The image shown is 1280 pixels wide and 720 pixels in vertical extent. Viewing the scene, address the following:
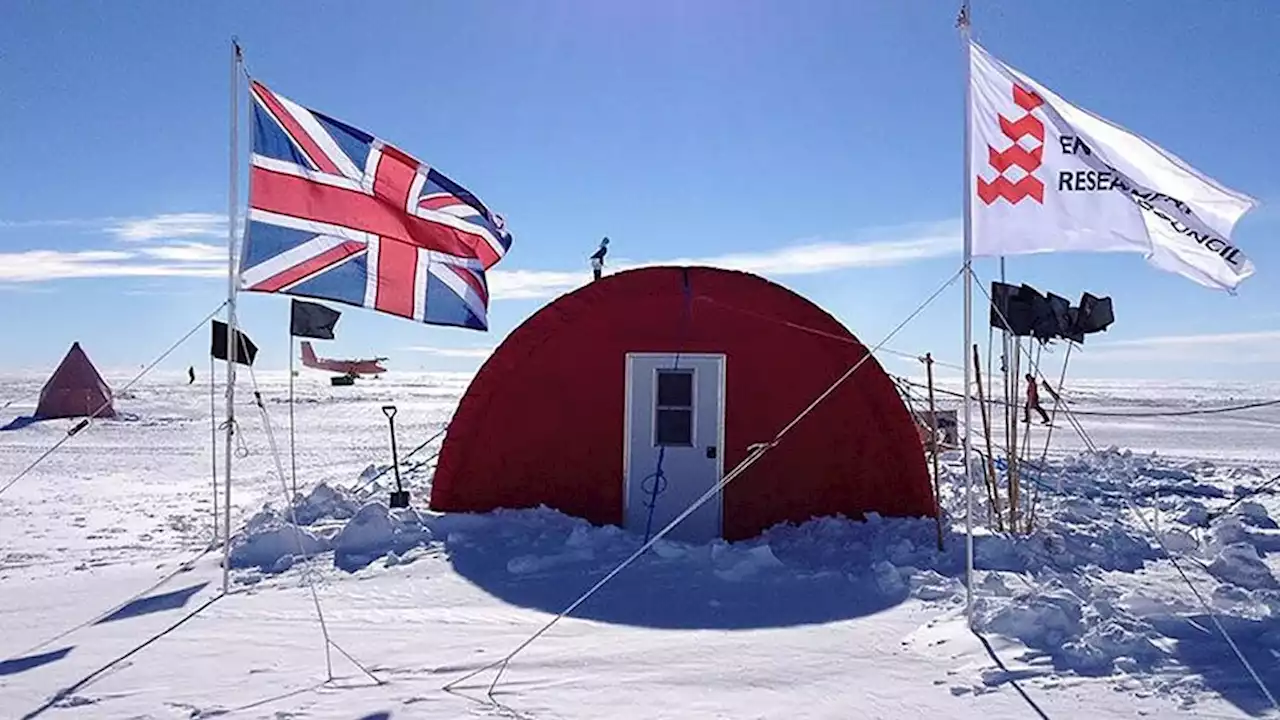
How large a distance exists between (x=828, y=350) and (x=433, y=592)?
Answer: 4793 millimetres

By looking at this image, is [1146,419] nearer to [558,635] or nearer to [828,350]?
[828,350]

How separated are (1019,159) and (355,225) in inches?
174

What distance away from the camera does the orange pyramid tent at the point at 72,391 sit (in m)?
25.1

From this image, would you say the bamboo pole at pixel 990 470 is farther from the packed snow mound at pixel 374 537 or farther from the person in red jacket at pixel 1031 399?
the packed snow mound at pixel 374 537

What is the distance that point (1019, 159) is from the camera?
6152 millimetres

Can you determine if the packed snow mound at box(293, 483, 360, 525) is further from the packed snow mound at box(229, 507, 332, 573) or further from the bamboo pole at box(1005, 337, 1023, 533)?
the bamboo pole at box(1005, 337, 1023, 533)

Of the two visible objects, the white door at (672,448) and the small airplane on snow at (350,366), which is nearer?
the white door at (672,448)

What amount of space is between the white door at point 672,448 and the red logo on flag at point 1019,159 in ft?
14.5

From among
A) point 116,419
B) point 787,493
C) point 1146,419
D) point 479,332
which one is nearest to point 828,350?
point 787,493

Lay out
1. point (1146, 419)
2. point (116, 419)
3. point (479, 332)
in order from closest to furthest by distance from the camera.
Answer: point (479, 332) → point (116, 419) → point (1146, 419)

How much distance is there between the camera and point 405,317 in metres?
7.29

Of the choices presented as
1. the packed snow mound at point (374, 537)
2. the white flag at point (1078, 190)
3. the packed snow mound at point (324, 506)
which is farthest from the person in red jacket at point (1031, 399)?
the packed snow mound at point (324, 506)

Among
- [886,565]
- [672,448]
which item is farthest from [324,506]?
[886,565]

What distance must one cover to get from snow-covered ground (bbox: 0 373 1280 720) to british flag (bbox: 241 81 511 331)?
1.85 m
